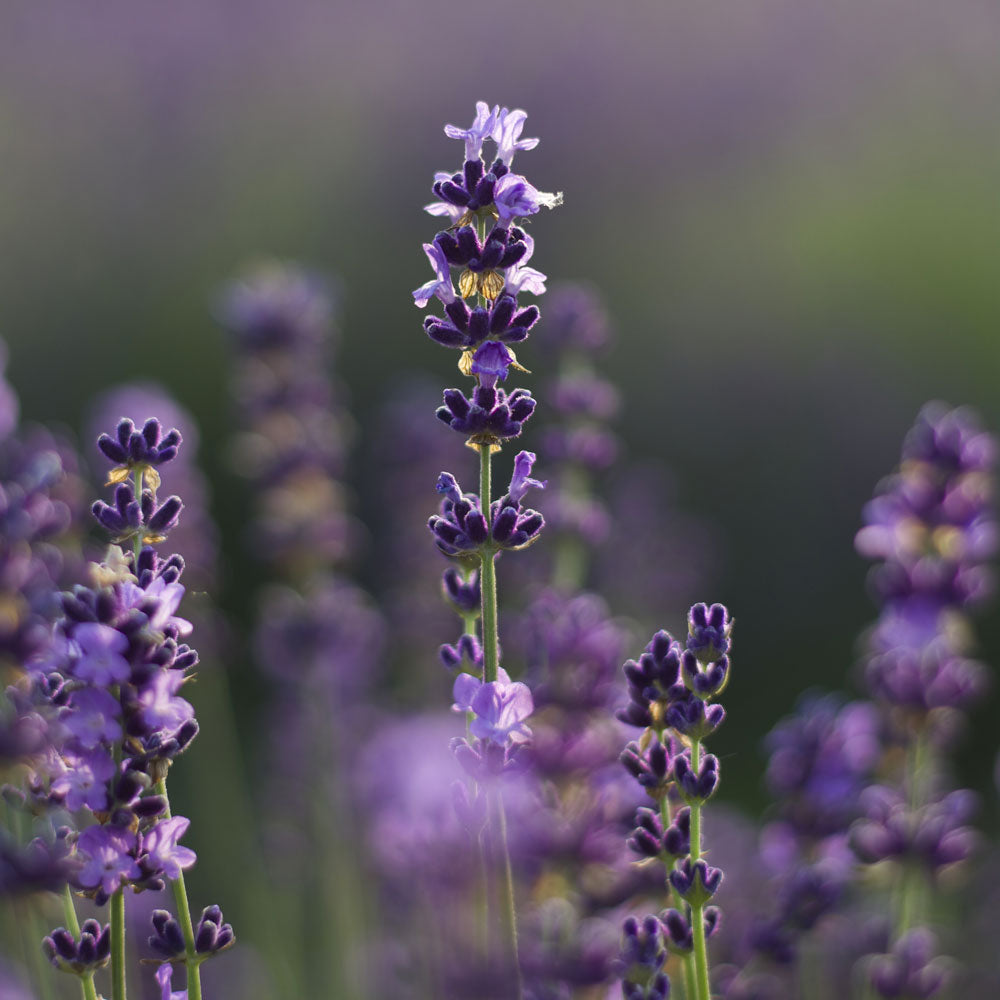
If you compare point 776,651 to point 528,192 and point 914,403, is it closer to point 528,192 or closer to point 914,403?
point 914,403

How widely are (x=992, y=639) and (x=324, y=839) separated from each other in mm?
4584

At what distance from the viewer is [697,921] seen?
1.74 meters

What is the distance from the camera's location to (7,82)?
13500 mm

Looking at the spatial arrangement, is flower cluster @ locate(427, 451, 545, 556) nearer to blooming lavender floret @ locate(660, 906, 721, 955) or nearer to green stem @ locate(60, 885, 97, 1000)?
blooming lavender floret @ locate(660, 906, 721, 955)

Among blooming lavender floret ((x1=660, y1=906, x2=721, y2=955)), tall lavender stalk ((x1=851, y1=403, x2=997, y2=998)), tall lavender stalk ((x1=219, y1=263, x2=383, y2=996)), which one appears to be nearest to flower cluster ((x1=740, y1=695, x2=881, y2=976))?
tall lavender stalk ((x1=851, y1=403, x2=997, y2=998))

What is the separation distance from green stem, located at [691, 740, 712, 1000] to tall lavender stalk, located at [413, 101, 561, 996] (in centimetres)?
23

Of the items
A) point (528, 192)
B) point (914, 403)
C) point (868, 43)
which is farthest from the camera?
point (868, 43)

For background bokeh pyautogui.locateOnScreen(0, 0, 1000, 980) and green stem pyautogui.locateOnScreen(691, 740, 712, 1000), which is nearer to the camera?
green stem pyautogui.locateOnScreen(691, 740, 712, 1000)

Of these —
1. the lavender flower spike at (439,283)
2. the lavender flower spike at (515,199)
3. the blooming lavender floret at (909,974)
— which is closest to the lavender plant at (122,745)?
the lavender flower spike at (439,283)

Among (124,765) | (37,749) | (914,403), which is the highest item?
(914,403)

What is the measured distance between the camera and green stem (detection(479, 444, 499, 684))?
5.54ft

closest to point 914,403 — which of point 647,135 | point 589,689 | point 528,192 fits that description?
point 647,135

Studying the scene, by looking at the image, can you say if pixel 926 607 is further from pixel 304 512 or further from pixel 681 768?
pixel 304 512

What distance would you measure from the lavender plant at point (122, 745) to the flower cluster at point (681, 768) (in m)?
0.59
